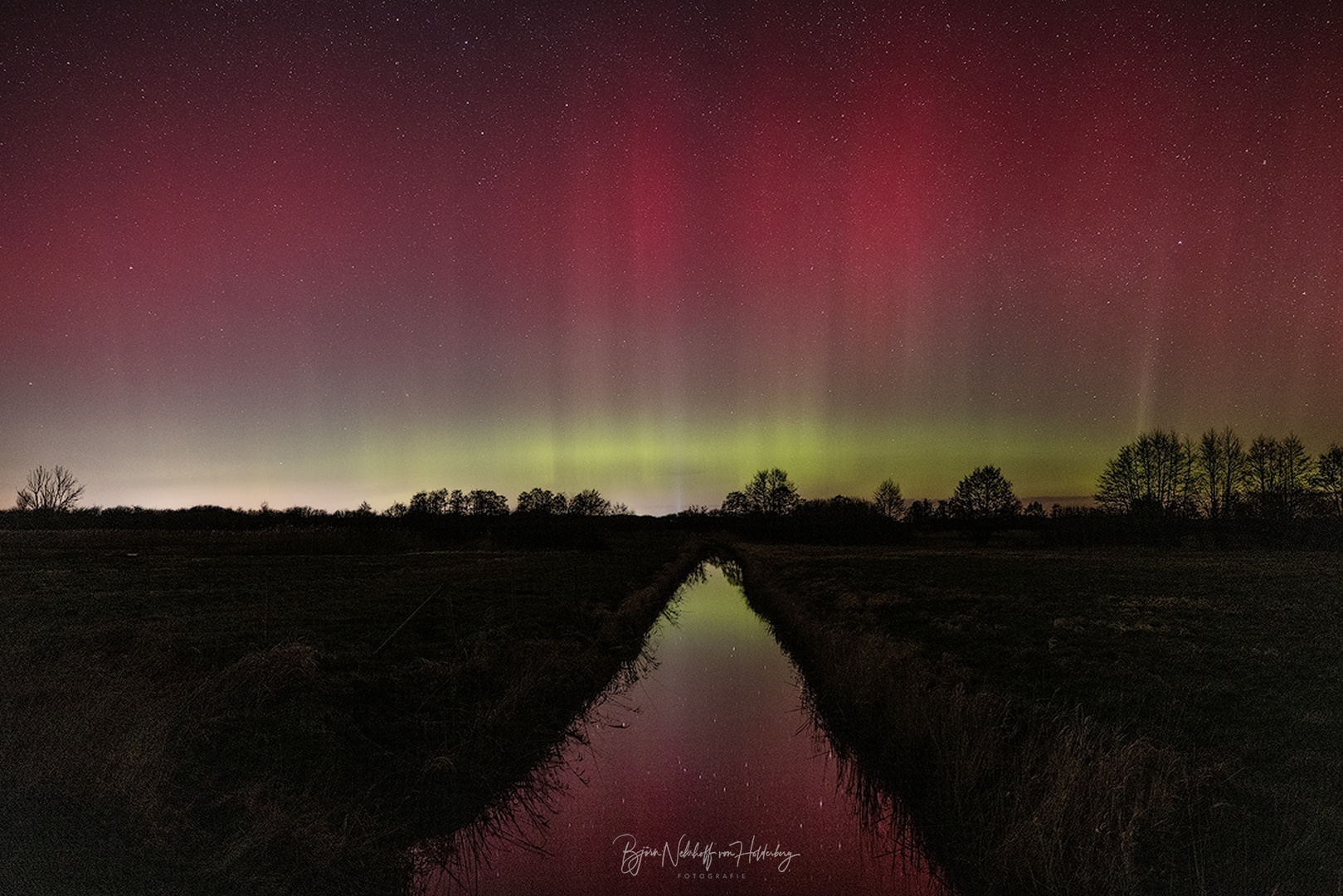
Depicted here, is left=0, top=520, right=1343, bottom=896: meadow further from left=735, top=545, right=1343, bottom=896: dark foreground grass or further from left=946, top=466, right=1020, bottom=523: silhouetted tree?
left=946, top=466, right=1020, bottom=523: silhouetted tree

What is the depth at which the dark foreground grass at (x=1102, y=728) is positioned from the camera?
26.6 feet

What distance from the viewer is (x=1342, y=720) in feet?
42.1

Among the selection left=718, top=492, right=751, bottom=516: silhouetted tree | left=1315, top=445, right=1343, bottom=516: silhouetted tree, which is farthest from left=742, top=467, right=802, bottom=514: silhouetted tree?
left=1315, top=445, right=1343, bottom=516: silhouetted tree

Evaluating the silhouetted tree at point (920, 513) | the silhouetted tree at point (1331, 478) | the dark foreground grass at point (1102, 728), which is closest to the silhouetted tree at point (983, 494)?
the silhouetted tree at point (920, 513)

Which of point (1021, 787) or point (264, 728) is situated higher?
point (264, 728)

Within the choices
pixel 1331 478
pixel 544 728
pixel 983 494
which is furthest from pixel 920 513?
pixel 544 728

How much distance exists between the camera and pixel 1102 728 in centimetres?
1149

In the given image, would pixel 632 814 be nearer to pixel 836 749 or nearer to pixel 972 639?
pixel 836 749

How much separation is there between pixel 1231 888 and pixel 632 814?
25.1ft

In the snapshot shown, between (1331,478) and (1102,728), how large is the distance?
378ft

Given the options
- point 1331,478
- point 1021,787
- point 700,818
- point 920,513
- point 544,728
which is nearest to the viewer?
point 1021,787

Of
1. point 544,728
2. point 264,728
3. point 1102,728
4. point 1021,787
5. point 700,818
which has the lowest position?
point 700,818

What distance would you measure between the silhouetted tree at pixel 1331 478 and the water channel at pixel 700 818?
110 metres

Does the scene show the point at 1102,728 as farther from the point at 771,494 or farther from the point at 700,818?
the point at 771,494
